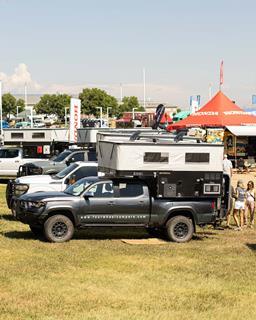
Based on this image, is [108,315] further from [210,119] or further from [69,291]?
[210,119]

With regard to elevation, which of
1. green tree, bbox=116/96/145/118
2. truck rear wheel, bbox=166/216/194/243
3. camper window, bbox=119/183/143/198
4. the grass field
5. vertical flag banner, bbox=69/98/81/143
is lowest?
the grass field

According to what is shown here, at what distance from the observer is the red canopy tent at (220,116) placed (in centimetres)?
3394

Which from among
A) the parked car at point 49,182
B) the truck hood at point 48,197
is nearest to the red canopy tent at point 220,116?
the parked car at point 49,182

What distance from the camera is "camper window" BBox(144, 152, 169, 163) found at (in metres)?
14.8

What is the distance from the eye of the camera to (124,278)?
10969 mm

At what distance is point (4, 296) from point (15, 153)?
21190 millimetres

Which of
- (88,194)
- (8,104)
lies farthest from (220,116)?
(8,104)

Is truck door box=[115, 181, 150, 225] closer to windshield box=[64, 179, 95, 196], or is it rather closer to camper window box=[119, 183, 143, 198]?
camper window box=[119, 183, 143, 198]

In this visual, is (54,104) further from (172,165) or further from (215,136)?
(172,165)

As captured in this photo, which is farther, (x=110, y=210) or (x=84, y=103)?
(x=84, y=103)

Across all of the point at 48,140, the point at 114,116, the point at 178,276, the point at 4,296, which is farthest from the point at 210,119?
the point at 114,116

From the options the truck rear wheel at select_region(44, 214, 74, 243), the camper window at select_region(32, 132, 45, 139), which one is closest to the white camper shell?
the truck rear wheel at select_region(44, 214, 74, 243)

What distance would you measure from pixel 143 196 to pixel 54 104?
121m

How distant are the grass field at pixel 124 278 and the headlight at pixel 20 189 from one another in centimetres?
233
